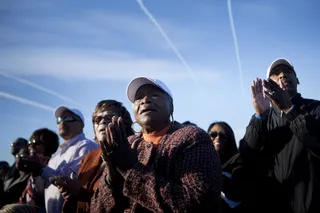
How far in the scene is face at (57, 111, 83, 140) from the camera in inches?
212

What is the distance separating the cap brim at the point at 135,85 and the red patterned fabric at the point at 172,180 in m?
0.55

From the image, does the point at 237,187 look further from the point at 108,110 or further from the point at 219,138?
the point at 108,110

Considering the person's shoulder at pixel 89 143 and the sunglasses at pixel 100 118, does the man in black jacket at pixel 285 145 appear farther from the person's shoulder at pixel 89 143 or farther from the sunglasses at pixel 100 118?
the person's shoulder at pixel 89 143

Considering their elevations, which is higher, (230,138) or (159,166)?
(230,138)

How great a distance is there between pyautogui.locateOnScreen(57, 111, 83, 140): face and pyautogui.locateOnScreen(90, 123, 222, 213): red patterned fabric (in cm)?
274

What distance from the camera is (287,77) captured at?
4.27 metres

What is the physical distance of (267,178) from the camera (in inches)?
158

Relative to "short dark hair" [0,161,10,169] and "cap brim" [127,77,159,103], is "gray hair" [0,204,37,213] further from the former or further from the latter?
"short dark hair" [0,161,10,169]

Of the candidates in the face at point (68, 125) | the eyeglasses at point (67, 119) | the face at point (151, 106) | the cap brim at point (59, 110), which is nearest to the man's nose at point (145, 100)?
the face at point (151, 106)

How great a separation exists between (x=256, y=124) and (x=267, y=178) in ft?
2.34

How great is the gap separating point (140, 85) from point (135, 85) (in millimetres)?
58

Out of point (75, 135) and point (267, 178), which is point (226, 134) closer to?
point (267, 178)

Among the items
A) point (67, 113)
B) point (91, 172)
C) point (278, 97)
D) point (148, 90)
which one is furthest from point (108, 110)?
point (278, 97)

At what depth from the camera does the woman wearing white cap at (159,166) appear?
235 cm
